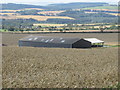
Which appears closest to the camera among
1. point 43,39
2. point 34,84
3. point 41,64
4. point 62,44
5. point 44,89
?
point 44,89

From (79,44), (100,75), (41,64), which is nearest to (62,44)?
(79,44)

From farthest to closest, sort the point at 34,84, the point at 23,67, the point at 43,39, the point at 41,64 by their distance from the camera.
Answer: the point at 43,39 → the point at 41,64 → the point at 23,67 → the point at 34,84

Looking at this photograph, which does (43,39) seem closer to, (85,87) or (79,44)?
(79,44)

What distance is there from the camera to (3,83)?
1956cm

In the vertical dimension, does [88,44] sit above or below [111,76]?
below

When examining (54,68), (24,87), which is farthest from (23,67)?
(24,87)

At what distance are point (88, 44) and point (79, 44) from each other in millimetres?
2794

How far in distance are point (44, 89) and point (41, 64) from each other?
42.8 ft

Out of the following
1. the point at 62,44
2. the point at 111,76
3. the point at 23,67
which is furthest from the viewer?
the point at 62,44

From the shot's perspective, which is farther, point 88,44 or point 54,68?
point 88,44

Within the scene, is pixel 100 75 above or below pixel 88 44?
above

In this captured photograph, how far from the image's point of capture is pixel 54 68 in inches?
1130

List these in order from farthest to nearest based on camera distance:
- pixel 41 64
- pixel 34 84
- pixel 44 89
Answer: pixel 41 64 → pixel 34 84 → pixel 44 89

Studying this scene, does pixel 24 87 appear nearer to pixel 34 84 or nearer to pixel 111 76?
pixel 34 84
